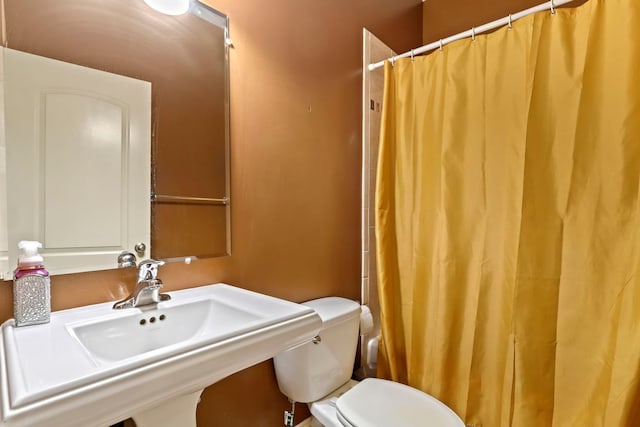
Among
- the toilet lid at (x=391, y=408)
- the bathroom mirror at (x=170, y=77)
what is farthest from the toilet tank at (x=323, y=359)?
the bathroom mirror at (x=170, y=77)

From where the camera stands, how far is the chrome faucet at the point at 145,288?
34.7 inches

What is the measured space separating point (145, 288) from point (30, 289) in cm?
24

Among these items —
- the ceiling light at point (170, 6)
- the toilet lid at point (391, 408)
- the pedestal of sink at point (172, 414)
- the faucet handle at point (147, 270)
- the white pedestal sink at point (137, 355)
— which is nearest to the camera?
the white pedestal sink at point (137, 355)

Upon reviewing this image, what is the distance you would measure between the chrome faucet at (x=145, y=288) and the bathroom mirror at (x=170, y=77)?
92mm

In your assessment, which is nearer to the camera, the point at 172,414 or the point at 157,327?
the point at 172,414

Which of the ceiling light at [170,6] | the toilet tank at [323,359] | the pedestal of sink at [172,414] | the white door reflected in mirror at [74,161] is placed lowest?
the toilet tank at [323,359]

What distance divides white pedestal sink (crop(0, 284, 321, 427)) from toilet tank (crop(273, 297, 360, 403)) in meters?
0.38

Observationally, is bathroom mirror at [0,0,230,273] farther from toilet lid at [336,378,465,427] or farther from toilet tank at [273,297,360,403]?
toilet lid at [336,378,465,427]

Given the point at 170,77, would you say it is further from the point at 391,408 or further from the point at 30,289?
the point at 391,408

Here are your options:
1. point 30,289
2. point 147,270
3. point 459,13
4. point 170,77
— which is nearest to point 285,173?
point 170,77

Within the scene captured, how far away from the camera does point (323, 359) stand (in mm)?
1273

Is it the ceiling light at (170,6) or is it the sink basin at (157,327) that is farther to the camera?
the ceiling light at (170,6)

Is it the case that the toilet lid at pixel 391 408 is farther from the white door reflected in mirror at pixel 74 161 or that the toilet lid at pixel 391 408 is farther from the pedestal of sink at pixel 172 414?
the white door reflected in mirror at pixel 74 161

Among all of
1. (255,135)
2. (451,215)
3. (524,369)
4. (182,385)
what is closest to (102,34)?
(255,135)
